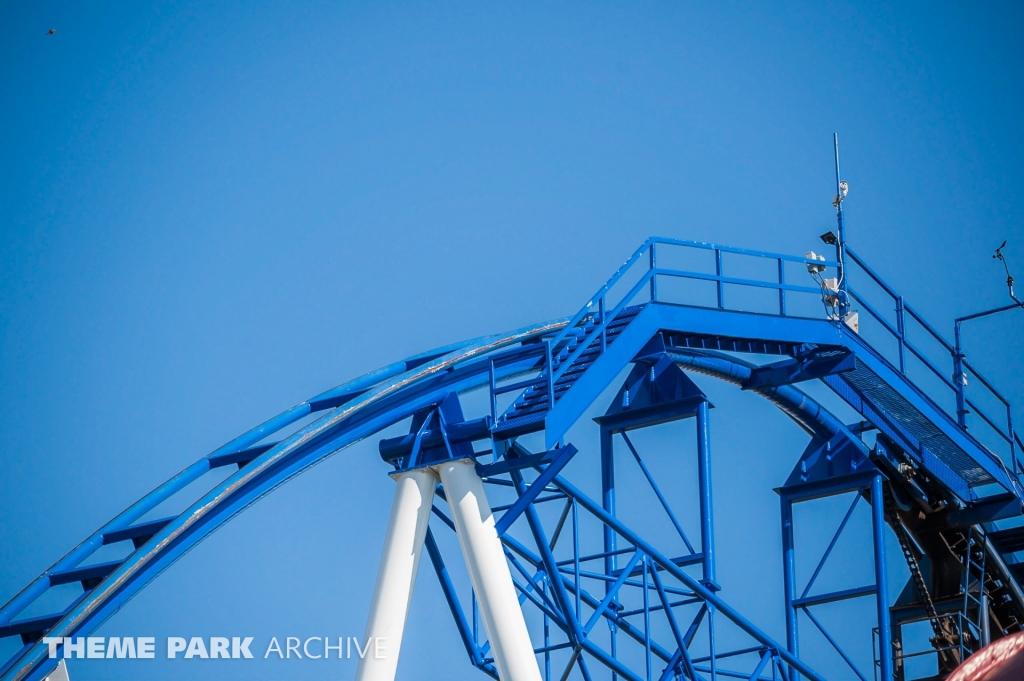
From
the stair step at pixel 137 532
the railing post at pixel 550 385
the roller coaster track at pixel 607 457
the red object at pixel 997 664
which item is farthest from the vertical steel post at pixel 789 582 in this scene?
the red object at pixel 997 664

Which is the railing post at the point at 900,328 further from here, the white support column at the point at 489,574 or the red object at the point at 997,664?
the red object at the point at 997,664

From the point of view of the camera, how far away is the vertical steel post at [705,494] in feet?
69.5

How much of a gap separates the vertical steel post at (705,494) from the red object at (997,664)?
59.7 feet

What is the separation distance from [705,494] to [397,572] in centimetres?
734

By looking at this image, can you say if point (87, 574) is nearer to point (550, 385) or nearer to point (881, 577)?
point (550, 385)

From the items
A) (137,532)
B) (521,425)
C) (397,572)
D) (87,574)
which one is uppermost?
(521,425)

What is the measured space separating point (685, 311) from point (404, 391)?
5547 millimetres

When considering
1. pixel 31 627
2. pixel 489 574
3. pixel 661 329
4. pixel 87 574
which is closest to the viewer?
pixel 31 627

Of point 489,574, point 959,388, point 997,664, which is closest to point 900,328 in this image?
point 959,388

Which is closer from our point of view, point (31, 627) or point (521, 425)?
point (31, 627)

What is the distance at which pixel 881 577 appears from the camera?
2380 cm

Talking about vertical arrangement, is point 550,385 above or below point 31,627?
above

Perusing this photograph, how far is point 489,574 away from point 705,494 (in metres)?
6.80

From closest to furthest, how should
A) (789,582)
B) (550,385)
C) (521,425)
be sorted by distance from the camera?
(521,425)
(550,385)
(789,582)
